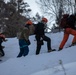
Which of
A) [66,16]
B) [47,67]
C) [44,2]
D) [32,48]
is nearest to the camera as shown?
[47,67]

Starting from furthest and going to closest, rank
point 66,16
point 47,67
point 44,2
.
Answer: point 44,2
point 66,16
point 47,67

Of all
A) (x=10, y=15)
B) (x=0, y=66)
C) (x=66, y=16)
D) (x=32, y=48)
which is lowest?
(x=10, y=15)

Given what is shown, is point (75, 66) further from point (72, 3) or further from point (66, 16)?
point (72, 3)

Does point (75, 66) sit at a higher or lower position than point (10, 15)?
higher

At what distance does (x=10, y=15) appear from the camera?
167 feet

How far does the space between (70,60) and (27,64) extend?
6.07 feet

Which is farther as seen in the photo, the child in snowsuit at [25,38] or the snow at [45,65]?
the child in snowsuit at [25,38]

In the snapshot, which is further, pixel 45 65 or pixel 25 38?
pixel 25 38

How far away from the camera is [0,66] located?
12.8 m

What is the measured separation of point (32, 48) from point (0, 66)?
5.68 meters

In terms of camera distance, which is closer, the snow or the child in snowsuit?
the snow

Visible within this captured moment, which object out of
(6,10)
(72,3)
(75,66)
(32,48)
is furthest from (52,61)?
(6,10)

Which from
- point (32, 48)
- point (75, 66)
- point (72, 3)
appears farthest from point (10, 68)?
point (72, 3)

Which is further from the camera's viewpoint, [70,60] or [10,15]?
[10,15]
